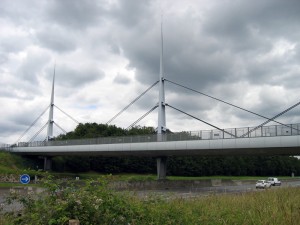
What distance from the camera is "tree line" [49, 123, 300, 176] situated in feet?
243

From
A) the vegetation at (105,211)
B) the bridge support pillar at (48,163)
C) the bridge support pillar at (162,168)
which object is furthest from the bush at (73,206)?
the bridge support pillar at (48,163)

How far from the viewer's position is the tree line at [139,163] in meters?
74.1

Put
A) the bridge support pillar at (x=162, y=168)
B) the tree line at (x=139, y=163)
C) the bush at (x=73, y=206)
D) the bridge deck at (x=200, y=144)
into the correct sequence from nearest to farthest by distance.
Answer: the bush at (x=73, y=206) < the bridge deck at (x=200, y=144) < the bridge support pillar at (x=162, y=168) < the tree line at (x=139, y=163)

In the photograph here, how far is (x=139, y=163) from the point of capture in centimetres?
7688

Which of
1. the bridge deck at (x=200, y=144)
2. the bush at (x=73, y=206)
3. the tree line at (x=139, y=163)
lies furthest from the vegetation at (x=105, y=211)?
the tree line at (x=139, y=163)

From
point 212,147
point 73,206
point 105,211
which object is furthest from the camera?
point 212,147

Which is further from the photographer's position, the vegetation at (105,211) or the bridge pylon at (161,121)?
the bridge pylon at (161,121)

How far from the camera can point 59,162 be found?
7550 cm

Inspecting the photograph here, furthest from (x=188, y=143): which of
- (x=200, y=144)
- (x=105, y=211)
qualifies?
(x=105, y=211)

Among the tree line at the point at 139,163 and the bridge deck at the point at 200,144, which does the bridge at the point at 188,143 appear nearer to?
the bridge deck at the point at 200,144

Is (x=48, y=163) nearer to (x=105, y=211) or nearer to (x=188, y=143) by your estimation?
(x=188, y=143)

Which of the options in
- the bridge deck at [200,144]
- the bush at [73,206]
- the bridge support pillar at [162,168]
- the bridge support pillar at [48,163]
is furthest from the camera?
the bridge support pillar at [48,163]

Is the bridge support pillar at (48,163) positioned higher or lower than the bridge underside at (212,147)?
lower

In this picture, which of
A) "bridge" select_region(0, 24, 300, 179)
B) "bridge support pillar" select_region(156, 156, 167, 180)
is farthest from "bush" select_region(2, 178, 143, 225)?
"bridge support pillar" select_region(156, 156, 167, 180)
